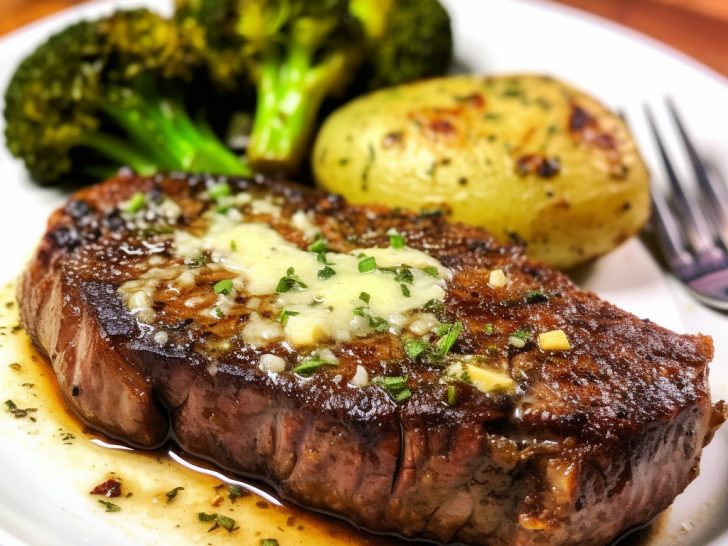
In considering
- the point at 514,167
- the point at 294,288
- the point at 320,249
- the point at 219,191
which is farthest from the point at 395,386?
the point at 514,167

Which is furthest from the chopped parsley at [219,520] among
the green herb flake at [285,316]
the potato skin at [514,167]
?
the potato skin at [514,167]

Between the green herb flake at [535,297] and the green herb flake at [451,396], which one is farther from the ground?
the green herb flake at [535,297]

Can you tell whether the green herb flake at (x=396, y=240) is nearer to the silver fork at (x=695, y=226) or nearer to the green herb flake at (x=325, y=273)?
the green herb flake at (x=325, y=273)

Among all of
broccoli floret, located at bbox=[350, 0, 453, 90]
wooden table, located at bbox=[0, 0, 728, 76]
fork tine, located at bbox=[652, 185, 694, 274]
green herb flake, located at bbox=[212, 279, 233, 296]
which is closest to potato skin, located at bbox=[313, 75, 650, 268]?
fork tine, located at bbox=[652, 185, 694, 274]

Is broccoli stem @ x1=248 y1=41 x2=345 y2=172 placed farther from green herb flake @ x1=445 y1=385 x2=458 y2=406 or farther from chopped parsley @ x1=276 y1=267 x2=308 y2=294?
green herb flake @ x1=445 y1=385 x2=458 y2=406

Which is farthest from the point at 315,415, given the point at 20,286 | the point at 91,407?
the point at 20,286

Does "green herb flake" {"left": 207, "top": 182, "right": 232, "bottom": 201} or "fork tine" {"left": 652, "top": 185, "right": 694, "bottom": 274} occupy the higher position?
"green herb flake" {"left": 207, "top": 182, "right": 232, "bottom": 201}

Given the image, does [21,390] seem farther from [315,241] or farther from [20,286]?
[315,241]
